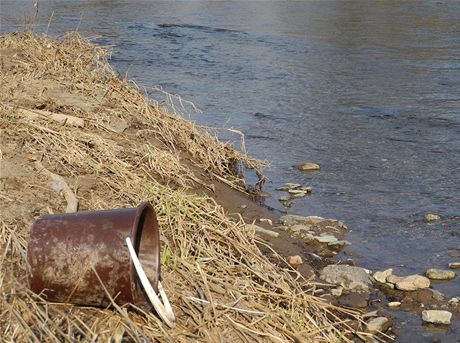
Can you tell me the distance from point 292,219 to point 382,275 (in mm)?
1229

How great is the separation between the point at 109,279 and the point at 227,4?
22.9 m

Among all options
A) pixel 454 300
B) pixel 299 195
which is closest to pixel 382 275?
pixel 454 300

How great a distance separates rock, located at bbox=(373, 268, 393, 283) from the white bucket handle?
6.90ft

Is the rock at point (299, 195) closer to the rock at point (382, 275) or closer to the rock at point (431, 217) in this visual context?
the rock at point (431, 217)

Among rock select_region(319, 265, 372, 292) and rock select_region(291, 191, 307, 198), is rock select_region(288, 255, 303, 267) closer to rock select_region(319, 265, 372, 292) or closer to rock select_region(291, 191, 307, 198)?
rock select_region(319, 265, 372, 292)

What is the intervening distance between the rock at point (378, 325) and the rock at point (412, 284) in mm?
450

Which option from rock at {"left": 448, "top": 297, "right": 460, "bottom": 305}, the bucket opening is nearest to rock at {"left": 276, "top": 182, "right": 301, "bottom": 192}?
rock at {"left": 448, "top": 297, "right": 460, "bottom": 305}

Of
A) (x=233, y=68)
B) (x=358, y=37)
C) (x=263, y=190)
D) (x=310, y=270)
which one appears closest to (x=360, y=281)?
(x=310, y=270)

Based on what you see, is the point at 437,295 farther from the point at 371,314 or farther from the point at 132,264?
the point at 132,264

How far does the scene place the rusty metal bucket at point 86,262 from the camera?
11.2ft

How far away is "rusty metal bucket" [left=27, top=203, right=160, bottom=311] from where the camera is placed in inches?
134

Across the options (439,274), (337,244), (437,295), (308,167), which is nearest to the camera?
(437,295)

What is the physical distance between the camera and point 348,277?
16.6 feet

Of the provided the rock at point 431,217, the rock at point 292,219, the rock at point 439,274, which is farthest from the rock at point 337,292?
the rock at point 431,217
